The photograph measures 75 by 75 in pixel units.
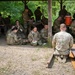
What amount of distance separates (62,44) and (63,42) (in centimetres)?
9

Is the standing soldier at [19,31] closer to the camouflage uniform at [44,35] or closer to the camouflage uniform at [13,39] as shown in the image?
the camouflage uniform at [13,39]

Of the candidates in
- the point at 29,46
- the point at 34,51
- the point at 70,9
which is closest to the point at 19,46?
the point at 29,46

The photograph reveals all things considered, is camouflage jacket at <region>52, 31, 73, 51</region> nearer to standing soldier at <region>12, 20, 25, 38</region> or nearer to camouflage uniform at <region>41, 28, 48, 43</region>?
camouflage uniform at <region>41, 28, 48, 43</region>

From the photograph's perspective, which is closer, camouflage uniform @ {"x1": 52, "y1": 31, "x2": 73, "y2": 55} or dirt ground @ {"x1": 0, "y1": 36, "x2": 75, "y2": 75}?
dirt ground @ {"x1": 0, "y1": 36, "x2": 75, "y2": 75}

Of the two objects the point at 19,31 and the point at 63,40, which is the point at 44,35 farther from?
the point at 63,40

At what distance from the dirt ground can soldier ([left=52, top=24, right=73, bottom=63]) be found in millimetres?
334

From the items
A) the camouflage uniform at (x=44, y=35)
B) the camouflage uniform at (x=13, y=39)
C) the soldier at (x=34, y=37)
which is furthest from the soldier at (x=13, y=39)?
the camouflage uniform at (x=44, y=35)

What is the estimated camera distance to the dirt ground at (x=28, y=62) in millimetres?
8502

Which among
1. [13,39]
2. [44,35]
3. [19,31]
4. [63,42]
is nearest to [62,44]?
[63,42]

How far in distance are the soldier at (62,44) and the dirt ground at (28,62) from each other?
334 millimetres

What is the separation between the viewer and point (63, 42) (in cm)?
966

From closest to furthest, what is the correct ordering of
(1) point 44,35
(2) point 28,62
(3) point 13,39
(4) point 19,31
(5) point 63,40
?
(5) point 63,40, (2) point 28,62, (3) point 13,39, (1) point 44,35, (4) point 19,31

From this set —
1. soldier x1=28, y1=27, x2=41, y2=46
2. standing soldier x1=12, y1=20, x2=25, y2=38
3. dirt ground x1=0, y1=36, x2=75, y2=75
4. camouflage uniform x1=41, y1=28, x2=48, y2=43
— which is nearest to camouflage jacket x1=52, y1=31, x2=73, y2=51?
dirt ground x1=0, y1=36, x2=75, y2=75

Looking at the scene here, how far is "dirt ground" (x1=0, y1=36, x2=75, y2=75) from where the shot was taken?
8502mm
